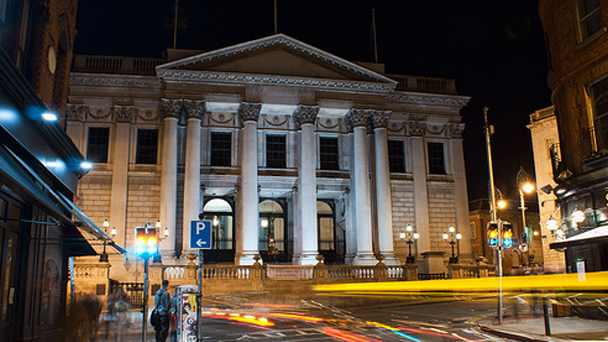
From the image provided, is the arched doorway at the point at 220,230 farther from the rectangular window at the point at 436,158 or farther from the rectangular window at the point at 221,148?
the rectangular window at the point at 436,158

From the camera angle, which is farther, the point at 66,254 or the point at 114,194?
the point at 114,194

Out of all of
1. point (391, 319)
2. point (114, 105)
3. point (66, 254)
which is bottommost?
point (391, 319)

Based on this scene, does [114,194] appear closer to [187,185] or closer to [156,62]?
[187,185]

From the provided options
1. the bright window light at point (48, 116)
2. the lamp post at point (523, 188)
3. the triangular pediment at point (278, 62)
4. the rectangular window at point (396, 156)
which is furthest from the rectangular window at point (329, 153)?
the bright window light at point (48, 116)

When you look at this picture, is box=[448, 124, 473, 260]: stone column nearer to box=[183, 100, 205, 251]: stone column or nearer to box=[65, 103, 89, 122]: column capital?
box=[183, 100, 205, 251]: stone column

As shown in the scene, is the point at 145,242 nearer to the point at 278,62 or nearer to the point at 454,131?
the point at 278,62

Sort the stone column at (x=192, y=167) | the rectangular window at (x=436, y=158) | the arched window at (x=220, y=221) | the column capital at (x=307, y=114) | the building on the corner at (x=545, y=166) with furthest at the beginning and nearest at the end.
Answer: the rectangular window at (x=436, y=158) < the building on the corner at (x=545, y=166) < the arched window at (x=220, y=221) < the column capital at (x=307, y=114) < the stone column at (x=192, y=167)

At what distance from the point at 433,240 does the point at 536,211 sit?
32.0 metres

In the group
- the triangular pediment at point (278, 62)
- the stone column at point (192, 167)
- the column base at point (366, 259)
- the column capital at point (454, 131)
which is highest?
the triangular pediment at point (278, 62)

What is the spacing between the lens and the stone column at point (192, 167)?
34.4m

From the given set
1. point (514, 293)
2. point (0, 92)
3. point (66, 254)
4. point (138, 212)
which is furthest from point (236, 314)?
point (138, 212)

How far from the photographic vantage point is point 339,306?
2208cm

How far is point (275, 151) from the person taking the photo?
39938mm

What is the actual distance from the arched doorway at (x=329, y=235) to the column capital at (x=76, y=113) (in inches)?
768
